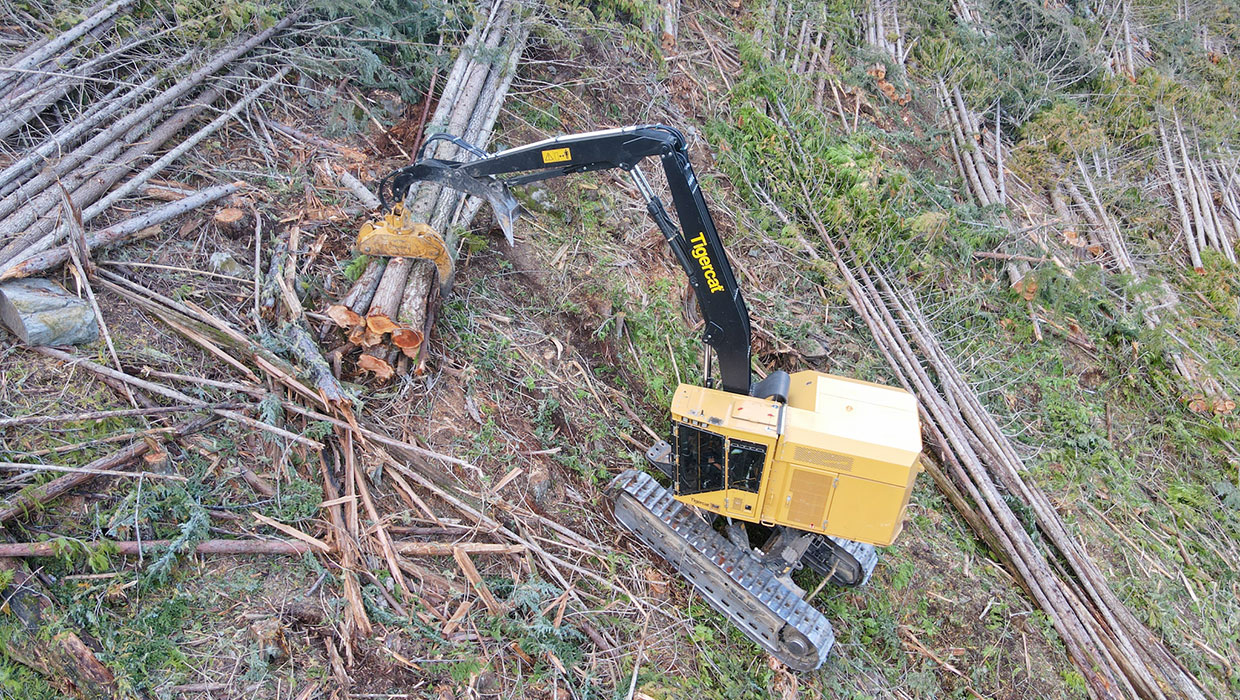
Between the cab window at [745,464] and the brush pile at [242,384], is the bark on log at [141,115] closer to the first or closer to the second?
the brush pile at [242,384]

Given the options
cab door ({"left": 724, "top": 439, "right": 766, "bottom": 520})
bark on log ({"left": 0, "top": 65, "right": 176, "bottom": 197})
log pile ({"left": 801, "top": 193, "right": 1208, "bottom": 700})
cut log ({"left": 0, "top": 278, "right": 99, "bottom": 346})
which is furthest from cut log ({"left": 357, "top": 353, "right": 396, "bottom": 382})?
log pile ({"left": 801, "top": 193, "right": 1208, "bottom": 700})

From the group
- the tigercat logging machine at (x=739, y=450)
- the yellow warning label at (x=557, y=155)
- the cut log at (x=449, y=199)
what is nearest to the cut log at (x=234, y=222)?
the tigercat logging machine at (x=739, y=450)

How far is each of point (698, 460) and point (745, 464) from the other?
36 centimetres

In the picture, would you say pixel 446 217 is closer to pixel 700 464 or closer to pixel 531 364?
pixel 531 364

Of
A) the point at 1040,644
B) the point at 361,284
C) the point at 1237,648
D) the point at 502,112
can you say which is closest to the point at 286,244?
the point at 361,284

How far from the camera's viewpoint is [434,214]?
6133 mm

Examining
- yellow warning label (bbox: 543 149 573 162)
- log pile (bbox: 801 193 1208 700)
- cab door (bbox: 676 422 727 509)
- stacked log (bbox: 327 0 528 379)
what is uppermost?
Result: yellow warning label (bbox: 543 149 573 162)

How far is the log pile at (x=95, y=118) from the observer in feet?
17.0

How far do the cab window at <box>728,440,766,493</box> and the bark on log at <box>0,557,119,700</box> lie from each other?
397cm

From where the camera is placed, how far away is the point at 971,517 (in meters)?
6.64

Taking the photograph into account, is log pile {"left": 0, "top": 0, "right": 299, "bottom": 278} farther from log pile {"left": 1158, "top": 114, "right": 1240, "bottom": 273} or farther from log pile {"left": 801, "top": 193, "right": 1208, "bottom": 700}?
log pile {"left": 1158, "top": 114, "right": 1240, "bottom": 273}

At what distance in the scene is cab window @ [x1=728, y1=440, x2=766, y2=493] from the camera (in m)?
5.00

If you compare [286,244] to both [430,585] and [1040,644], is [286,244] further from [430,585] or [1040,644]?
[1040,644]

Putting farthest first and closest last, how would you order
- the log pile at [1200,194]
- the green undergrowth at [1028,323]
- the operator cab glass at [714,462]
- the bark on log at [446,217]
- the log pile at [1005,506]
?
the log pile at [1200,194] → the green undergrowth at [1028,323] → the log pile at [1005,506] → the bark on log at [446,217] → the operator cab glass at [714,462]
